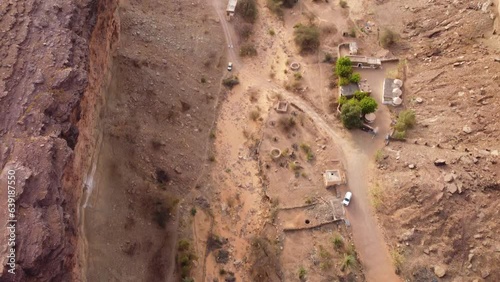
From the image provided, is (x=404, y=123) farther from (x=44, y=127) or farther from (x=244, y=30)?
(x=44, y=127)

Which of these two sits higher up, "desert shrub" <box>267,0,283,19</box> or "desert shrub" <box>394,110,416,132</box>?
"desert shrub" <box>267,0,283,19</box>

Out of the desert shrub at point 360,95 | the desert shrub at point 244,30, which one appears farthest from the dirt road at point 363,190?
the desert shrub at point 244,30

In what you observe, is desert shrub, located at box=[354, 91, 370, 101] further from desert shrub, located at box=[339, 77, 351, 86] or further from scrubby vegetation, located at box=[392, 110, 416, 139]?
scrubby vegetation, located at box=[392, 110, 416, 139]

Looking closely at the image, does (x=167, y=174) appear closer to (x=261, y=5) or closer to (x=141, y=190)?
(x=141, y=190)

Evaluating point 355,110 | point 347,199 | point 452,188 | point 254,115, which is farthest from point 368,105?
point 254,115

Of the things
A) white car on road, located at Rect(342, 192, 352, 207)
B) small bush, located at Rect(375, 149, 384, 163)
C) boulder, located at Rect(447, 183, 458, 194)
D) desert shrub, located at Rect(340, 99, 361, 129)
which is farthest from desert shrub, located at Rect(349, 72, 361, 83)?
boulder, located at Rect(447, 183, 458, 194)
